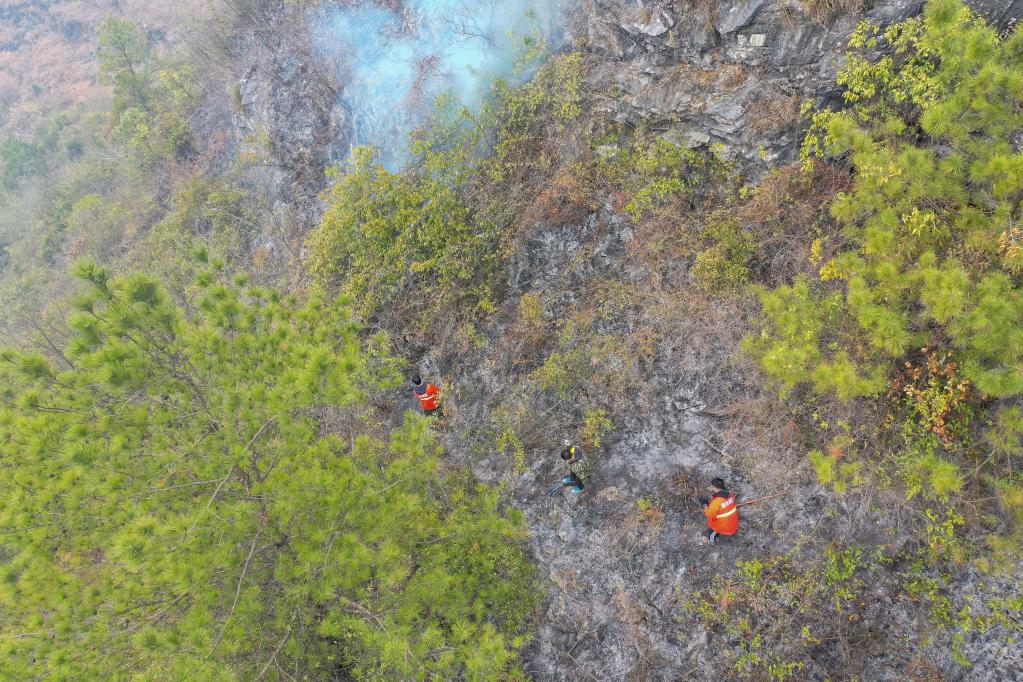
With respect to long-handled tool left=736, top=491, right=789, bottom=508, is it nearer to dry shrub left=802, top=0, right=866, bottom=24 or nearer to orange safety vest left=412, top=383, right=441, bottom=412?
orange safety vest left=412, top=383, right=441, bottom=412

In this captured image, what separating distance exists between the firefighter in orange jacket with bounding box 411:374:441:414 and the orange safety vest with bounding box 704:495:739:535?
4850 mm

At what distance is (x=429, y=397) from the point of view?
31.2ft

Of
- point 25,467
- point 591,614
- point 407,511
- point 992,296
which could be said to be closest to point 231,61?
point 25,467

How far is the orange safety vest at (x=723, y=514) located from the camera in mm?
6699

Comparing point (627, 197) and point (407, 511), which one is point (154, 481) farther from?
point (627, 197)

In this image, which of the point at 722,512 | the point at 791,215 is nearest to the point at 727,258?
the point at 791,215

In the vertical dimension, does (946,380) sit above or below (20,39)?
below

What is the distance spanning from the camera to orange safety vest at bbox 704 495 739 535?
22.0ft

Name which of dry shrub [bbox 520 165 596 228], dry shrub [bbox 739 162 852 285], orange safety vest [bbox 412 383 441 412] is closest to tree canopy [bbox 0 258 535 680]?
orange safety vest [bbox 412 383 441 412]

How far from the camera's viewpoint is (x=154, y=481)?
18.7ft

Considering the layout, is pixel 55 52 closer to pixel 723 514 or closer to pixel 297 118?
pixel 297 118

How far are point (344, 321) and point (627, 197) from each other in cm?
506

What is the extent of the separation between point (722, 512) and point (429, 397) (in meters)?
5.07

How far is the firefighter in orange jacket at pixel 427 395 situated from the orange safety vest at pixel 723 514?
4850 mm
